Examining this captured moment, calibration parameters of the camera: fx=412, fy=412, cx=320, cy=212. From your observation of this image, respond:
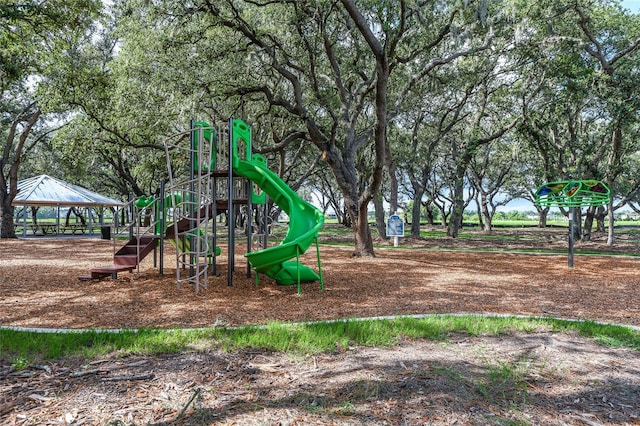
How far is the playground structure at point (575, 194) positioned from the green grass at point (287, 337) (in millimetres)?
6918

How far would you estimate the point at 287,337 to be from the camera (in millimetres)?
4238

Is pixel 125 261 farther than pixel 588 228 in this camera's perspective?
No

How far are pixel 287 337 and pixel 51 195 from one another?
24.9 metres

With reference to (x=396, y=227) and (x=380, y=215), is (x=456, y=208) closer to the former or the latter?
(x=380, y=215)

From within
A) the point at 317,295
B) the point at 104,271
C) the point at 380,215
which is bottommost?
the point at 317,295

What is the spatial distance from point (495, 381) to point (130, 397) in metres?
2.76

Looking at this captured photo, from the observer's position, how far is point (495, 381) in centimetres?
326

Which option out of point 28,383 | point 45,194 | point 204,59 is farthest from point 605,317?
point 45,194

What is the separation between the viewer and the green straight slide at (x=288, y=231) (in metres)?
6.88

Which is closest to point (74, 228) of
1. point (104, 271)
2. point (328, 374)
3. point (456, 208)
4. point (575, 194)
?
point (104, 271)

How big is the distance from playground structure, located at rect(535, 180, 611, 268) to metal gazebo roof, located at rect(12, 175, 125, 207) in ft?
77.6

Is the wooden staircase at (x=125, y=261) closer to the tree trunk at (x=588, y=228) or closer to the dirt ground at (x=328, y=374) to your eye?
the dirt ground at (x=328, y=374)

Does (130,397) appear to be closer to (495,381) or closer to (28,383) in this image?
(28,383)

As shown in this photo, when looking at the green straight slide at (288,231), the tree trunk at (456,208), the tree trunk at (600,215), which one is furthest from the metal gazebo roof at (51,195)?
the tree trunk at (600,215)
